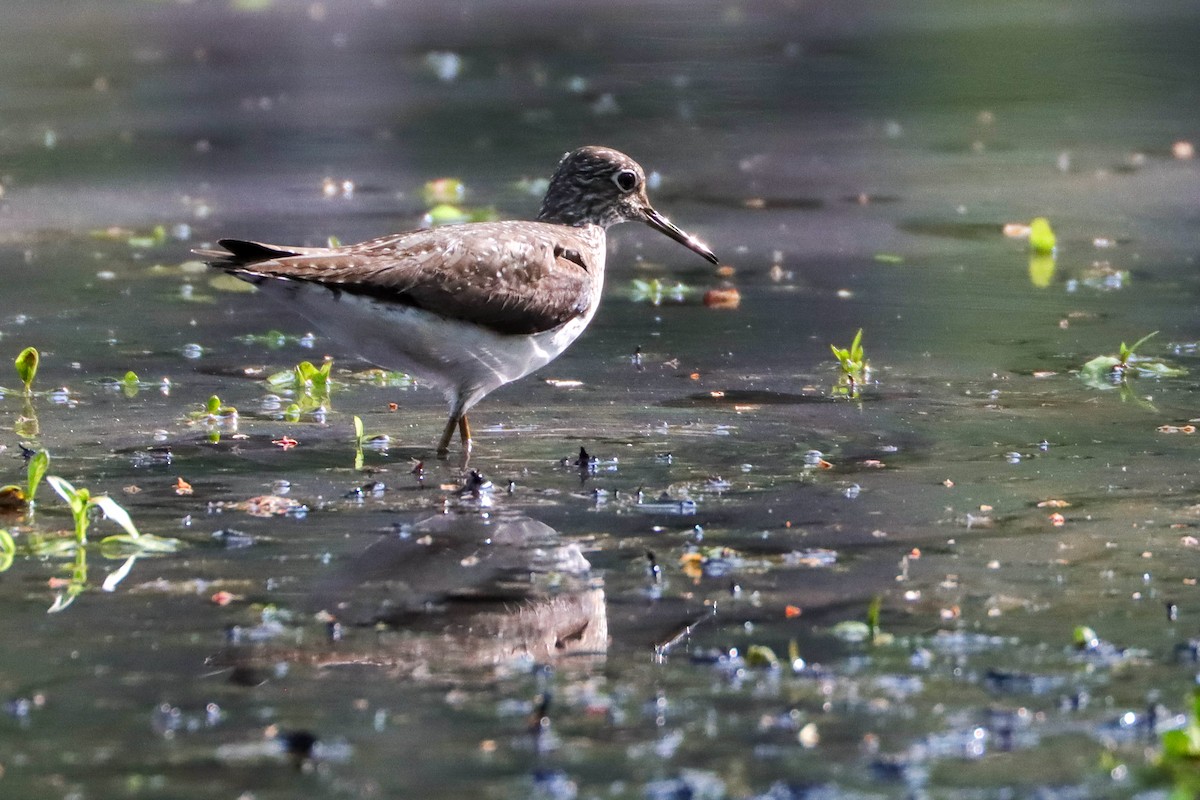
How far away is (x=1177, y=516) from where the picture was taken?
693 cm

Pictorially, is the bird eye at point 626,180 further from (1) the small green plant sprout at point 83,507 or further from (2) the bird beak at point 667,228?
(1) the small green plant sprout at point 83,507

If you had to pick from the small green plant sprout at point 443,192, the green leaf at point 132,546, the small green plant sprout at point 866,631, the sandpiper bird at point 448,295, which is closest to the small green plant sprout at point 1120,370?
the sandpiper bird at point 448,295

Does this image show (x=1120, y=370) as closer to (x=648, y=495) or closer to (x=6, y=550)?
(x=648, y=495)

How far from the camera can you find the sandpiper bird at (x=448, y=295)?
7.55 meters

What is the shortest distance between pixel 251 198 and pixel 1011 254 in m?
5.91

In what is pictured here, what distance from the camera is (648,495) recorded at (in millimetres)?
7297

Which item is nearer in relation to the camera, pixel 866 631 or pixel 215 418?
pixel 866 631

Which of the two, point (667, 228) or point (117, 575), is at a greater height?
point (667, 228)

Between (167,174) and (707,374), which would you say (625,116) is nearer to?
(167,174)

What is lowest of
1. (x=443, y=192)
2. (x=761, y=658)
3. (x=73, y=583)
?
(x=761, y=658)

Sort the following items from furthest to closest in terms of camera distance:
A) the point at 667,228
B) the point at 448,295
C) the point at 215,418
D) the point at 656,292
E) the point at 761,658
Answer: the point at 656,292 → the point at 667,228 → the point at 215,418 → the point at 448,295 → the point at 761,658

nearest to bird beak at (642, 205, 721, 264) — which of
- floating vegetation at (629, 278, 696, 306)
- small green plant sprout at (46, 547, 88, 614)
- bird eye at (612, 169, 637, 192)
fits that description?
bird eye at (612, 169, 637, 192)

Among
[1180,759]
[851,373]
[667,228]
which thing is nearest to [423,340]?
[667,228]

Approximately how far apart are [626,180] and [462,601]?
371cm
